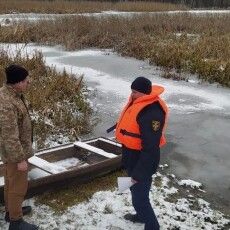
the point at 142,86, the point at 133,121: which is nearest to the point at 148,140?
the point at 133,121

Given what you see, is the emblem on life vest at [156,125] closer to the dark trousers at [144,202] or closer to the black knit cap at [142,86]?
the black knit cap at [142,86]

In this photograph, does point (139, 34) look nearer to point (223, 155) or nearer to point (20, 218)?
point (223, 155)

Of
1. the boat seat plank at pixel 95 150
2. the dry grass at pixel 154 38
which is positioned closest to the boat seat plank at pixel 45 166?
the boat seat plank at pixel 95 150

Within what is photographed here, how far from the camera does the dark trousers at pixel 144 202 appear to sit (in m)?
4.14

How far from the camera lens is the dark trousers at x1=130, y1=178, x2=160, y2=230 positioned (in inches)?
163

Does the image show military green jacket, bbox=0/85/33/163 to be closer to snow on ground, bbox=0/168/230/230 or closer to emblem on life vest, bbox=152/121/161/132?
snow on ground, bbox=0/168/230/230

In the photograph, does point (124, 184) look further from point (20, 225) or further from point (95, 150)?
point (95, 150)

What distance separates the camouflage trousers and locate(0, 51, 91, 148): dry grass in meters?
2.48

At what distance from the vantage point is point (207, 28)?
62.4ft

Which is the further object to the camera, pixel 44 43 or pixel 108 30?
pixel 108 30

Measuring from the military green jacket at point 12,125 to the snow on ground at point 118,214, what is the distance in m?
0.98

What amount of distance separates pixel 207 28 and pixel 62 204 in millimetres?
15390

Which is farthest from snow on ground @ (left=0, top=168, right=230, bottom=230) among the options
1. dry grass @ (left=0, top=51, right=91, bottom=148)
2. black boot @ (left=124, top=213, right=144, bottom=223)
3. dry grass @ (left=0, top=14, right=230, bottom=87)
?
dry grass @ (left=0, top=14, right=230, bottom=87)

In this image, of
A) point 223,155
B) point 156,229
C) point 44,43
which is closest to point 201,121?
point 223,155
